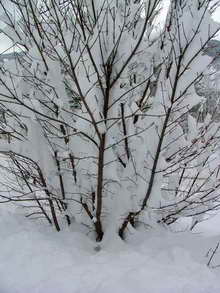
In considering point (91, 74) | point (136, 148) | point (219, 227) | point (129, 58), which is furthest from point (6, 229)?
point (219, 227)

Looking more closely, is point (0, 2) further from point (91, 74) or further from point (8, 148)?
point (8, 148)

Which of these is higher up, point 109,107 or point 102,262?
point 109,107

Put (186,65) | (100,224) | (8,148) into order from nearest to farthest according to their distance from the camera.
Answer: (186,65)
(8,148)
(100,224)

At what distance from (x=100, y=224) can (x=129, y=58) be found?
69.1 inches

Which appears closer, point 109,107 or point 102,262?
point 109,107

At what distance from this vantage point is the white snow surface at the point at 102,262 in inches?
97.8

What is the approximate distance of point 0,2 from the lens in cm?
259

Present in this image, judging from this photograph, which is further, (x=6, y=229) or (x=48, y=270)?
(x=6, y=229)

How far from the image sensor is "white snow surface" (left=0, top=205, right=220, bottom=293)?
2.48 m

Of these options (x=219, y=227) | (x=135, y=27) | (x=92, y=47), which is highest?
(x=135, y=27)

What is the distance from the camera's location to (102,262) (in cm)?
282

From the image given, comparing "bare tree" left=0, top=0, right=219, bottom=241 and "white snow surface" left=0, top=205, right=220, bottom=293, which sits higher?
"bare tree" left=0, top=0, right=219, bottom=241

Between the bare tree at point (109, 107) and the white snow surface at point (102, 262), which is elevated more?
the bare tree at point (109, 107)

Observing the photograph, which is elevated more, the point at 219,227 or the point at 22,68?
the point at 22,68
